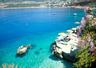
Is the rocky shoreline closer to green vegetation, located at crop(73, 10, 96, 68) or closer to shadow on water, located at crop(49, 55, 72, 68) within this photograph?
shadow on water, located at crop(49, 55, 72, 68)

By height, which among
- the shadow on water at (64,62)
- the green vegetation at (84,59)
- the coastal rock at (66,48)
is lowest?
the shadow on water at (64,62)

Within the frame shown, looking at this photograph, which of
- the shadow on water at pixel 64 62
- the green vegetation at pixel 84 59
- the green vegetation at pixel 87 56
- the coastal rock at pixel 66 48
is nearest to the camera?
the green vegetation at pixel 87 56

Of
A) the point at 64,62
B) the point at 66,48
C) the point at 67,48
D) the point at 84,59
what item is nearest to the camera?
the point at 84,59

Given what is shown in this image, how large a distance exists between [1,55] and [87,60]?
54.1 ft

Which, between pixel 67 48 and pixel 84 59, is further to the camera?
pixel 67 48

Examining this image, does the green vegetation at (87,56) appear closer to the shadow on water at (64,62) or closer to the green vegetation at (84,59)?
the green vegetation at (84,59)

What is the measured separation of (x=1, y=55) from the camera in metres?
32.9

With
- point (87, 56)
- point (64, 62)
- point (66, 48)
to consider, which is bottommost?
point (64, 62)

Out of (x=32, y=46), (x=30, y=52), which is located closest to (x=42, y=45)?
(x=32, y=46)

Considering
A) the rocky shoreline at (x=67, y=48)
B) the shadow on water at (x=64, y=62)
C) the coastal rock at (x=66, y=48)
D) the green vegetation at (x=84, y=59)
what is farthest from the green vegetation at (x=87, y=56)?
the coastal rock at (x=66, y=48)

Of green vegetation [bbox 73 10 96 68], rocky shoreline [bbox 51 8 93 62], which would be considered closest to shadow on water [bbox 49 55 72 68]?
rocky shoreline [bbox 51 8 93 62]

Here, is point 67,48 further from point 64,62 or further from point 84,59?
point 84,59

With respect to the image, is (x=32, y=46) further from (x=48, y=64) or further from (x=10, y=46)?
(x=48, y=64)

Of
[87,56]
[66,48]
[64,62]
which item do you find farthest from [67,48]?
[87,56]
